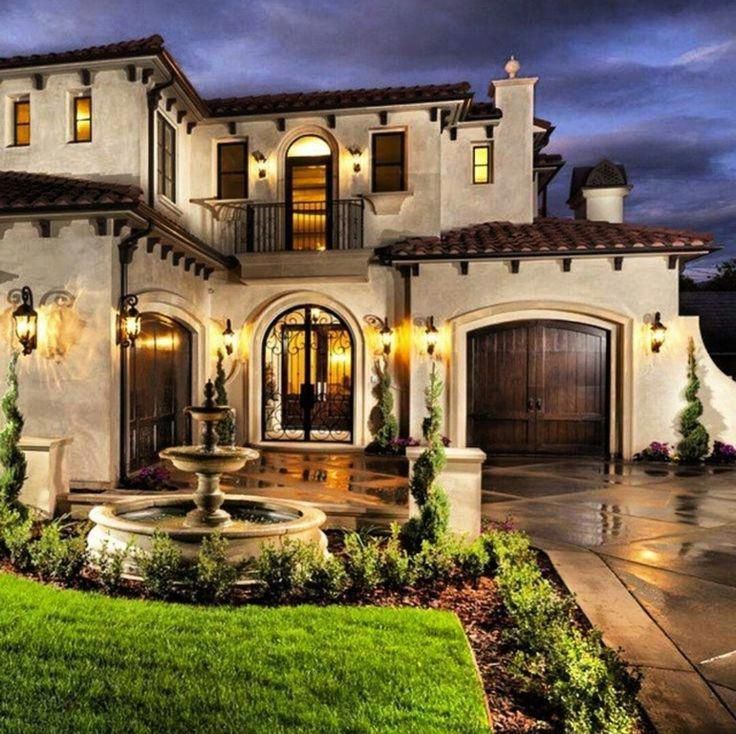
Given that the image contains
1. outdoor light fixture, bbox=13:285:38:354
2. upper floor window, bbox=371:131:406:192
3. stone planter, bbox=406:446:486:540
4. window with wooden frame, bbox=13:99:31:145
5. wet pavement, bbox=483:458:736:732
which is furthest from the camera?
upper floor window, bbox=371:131:406:192

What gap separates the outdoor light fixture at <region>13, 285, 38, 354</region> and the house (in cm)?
166

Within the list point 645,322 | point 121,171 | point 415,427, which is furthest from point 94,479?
point 645,322

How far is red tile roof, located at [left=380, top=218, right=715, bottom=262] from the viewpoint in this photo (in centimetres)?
1252

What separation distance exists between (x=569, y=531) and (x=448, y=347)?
6544mm

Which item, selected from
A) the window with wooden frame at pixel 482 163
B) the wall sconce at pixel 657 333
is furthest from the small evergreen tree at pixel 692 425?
the window with wooden frame at pixel 482 163

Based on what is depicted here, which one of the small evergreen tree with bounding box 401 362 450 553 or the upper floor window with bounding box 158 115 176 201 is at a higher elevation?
the upper floor window with bounding box 158 115 176 201

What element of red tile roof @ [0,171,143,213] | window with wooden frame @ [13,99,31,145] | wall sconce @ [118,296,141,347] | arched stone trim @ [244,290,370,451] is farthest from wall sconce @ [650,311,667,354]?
window with wooden frame @ [13,99,31,145]

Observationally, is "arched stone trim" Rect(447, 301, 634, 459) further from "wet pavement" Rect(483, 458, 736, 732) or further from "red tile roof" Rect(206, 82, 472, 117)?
"red tile roof" Rect(206, 82, 472, 117)

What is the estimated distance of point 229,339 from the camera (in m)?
14.1

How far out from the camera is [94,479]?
31.6 feet

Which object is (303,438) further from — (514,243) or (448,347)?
(514,243)

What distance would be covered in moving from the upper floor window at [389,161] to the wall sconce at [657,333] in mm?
5948

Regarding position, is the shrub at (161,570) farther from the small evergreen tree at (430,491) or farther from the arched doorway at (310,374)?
the arched doorway at (310,374)

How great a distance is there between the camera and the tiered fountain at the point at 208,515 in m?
5.76
